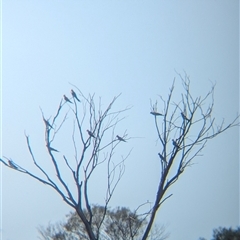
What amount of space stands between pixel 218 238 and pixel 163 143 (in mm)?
23805

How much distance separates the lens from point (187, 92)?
5988mm

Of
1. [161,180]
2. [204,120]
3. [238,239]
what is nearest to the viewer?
[161,180]

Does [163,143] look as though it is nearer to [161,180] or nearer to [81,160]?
[161,180]

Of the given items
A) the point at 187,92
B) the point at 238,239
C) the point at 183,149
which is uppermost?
the point at 238,239

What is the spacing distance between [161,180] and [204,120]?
3.40ft

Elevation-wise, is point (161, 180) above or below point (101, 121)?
below

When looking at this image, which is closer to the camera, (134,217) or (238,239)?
(134,217)

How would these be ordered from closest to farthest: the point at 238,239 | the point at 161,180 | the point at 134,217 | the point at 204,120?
the point at 161,180 < the point at 204,120 < the point at 134,217 < the point at 238,239

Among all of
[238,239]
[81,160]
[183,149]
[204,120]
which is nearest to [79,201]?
[81,160]

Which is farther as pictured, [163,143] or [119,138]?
[119,138]

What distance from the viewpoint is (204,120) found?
5887 mm

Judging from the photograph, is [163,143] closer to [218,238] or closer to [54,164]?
[54,164]

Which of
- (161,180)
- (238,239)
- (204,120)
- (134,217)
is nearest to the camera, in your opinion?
(161,180)

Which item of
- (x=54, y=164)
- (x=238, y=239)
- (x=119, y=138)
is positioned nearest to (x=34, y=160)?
(x=54, y=164)
